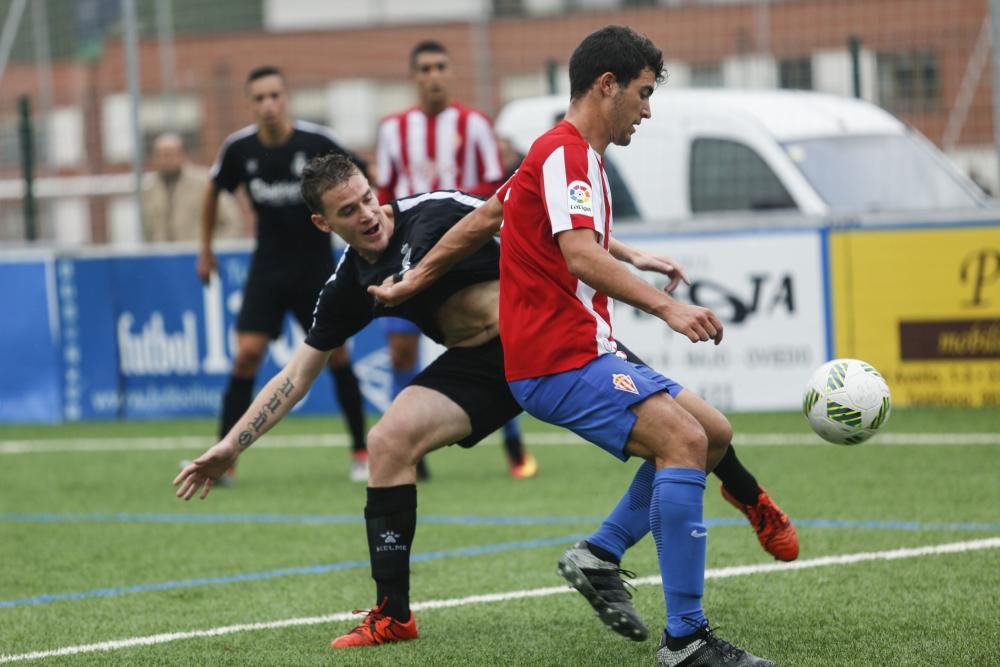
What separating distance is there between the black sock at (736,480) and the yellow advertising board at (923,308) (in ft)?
19.4

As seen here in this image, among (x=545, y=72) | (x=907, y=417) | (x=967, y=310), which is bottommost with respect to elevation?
(x=907, y=417)

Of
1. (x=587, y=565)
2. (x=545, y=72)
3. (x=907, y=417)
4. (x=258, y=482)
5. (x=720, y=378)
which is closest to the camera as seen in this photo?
(x=587, y=565)

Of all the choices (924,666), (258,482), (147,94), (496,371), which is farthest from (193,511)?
(147,94)

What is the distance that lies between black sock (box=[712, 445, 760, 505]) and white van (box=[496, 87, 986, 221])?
248 inches

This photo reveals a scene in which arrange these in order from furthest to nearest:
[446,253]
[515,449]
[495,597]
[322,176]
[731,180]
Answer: [731,180] → [515,449] → [495,597] → [322,176] → [446,253]

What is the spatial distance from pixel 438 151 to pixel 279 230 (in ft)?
3.47

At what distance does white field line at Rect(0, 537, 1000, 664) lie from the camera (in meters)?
5.60

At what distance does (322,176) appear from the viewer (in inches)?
223

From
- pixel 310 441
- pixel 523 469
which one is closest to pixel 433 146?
pixel 523 469

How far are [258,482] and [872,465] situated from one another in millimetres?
3598

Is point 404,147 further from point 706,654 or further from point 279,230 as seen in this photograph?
point 706,654

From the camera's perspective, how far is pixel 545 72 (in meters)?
14.8

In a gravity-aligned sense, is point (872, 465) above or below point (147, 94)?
below

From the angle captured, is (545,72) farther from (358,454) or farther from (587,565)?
(587,565)
